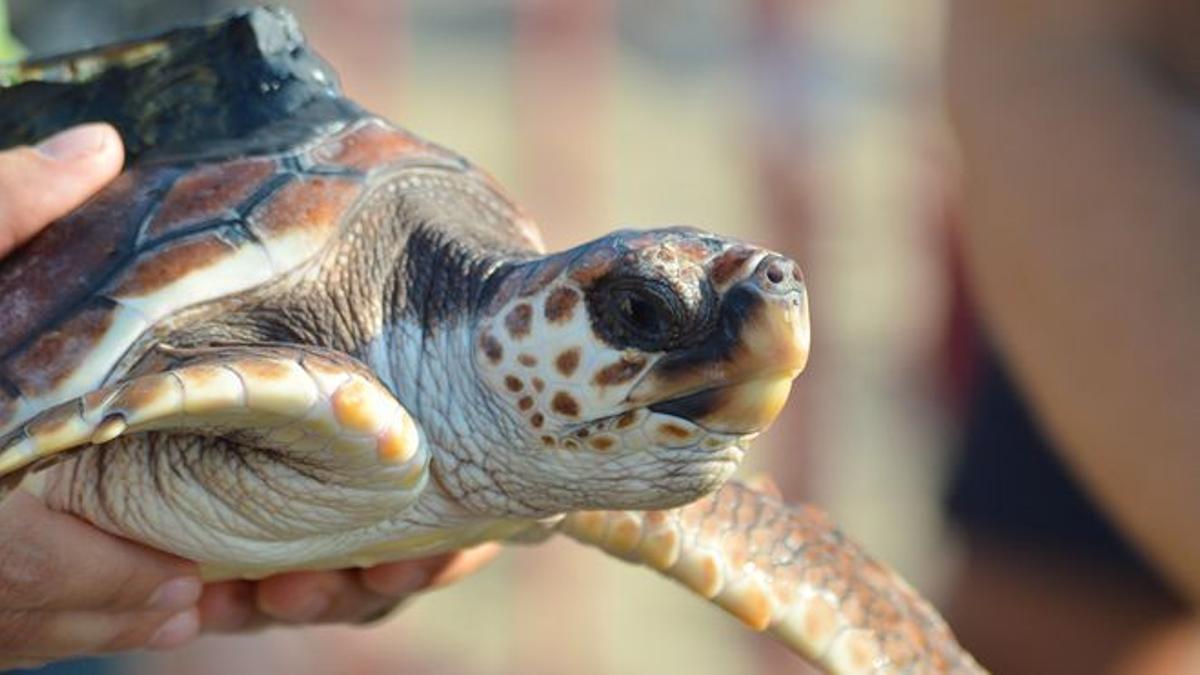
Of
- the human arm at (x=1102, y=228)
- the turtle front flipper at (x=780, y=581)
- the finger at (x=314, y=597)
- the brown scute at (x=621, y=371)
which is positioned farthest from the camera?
the human arm at (x=1102, y=228)

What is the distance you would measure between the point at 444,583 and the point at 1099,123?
768 millimetres

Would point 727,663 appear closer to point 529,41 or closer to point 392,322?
point 529,41

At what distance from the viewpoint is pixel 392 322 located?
1.46 meters

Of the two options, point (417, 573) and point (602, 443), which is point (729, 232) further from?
point (602, 443)

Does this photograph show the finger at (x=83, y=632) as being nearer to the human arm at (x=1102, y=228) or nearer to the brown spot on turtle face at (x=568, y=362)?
the brown spot on turtle face at (x=568, y=362)

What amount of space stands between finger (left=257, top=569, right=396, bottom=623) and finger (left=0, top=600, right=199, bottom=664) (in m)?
0.09

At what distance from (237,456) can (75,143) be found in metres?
0.28

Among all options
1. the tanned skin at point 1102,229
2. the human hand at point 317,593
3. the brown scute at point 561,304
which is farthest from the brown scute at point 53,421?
the tanned skin at point 1102,229

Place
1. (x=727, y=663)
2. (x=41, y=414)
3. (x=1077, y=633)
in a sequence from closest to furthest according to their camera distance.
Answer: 1. (x=41, y=414)
2. (x=1077, y=633)
3. (x=727, y=663)

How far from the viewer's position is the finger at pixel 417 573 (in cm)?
→ 164

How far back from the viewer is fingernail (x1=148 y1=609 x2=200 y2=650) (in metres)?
1.53

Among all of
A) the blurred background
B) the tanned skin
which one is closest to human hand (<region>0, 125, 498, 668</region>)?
the tanned skin

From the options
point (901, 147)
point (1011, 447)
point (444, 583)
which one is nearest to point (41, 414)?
point (444, 583)

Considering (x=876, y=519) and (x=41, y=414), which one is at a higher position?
(x=41, y=414)
